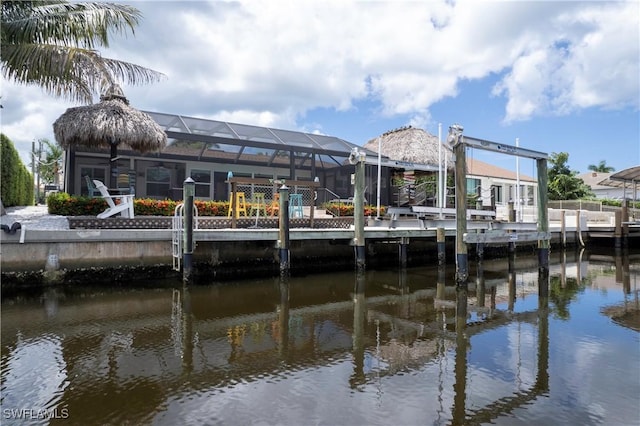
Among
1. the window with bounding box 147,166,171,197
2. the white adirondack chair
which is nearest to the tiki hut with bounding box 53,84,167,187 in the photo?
the white adirondack chair

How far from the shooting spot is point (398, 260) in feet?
43.6

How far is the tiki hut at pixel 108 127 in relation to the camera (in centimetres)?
1054

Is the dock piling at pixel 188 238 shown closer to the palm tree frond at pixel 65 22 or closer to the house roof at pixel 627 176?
the palm tree frond at pixel 65 22

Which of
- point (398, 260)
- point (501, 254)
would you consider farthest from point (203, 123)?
point (501, 254)

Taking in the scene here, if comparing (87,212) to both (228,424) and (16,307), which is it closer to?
(16,307)

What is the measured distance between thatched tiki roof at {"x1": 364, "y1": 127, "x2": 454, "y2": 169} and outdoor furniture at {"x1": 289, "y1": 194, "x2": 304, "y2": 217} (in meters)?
7.64

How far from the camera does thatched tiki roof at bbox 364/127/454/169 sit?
18.7 meters

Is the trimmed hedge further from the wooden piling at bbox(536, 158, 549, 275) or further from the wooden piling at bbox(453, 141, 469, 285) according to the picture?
the wooden piling at bbox(536, 158, 549, 275)

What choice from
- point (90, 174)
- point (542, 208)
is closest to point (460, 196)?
point (542, 208)

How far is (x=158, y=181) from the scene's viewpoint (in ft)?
53.0

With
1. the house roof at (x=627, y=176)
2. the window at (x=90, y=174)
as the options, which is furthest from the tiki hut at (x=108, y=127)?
the house roof at (x=627, y=176)

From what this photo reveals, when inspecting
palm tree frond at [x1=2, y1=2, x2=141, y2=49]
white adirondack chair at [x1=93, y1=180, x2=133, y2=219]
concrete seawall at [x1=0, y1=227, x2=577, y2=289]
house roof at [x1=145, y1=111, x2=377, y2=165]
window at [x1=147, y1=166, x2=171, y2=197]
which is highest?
palm tree frond at [x1=2, y1=2, x2=141, y2=49]

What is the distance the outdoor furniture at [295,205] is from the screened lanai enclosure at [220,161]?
0.73 m

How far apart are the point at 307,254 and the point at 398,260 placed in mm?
3408
